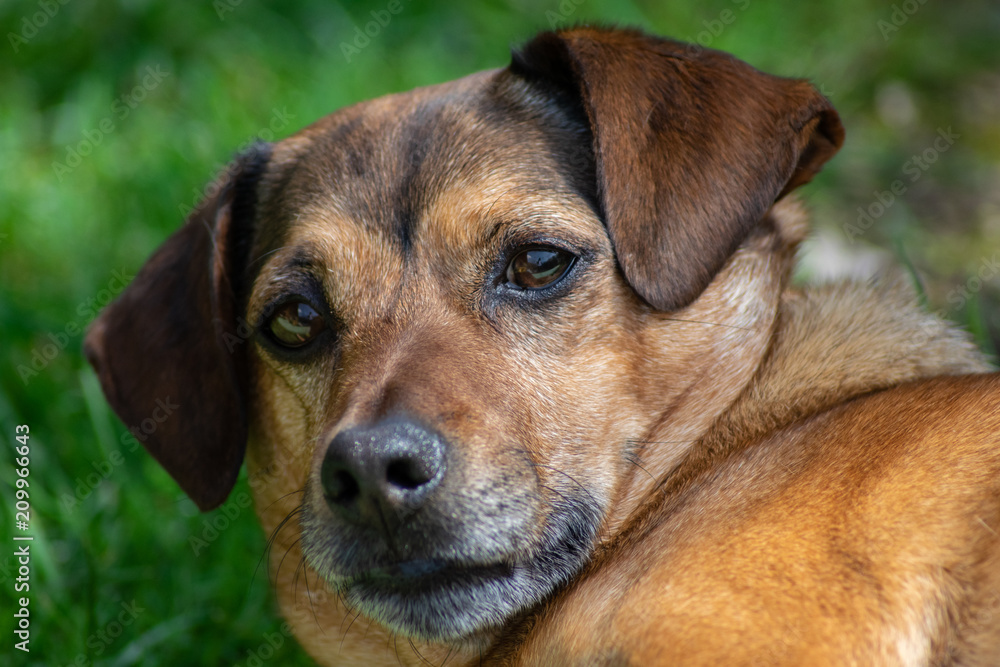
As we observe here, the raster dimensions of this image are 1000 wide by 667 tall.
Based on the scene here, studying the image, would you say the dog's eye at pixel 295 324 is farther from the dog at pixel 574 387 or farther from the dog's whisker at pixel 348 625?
the dog's whisker at pixel 348 625

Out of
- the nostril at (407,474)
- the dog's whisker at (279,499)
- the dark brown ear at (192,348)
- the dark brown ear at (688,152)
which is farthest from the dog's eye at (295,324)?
the dark brown ear at (688,152)

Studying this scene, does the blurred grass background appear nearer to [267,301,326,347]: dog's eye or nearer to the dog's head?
the dog's head

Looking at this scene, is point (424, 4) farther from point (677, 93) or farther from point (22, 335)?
point (677, 93)

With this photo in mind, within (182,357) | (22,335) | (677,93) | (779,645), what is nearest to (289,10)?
(22,335)

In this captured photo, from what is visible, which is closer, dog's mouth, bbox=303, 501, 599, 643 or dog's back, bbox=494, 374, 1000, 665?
dog's back, bbox=494, 374, 1000, 665

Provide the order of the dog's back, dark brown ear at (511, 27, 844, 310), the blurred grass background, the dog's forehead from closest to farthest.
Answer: the dog's back, dark brown ear at (511, 27, 844, 310), the dog's forehead, the blurred grass background

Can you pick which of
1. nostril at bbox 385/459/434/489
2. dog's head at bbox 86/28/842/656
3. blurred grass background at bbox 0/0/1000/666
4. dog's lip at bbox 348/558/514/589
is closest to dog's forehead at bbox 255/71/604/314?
dog's head at bbox 86/28/842/656

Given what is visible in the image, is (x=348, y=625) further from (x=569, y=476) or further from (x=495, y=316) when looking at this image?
(x=495, y=316)

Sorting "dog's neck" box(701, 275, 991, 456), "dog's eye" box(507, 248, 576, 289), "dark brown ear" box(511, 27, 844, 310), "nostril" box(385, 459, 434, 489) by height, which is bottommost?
"nostril" box(385, 459, 434, 489)
